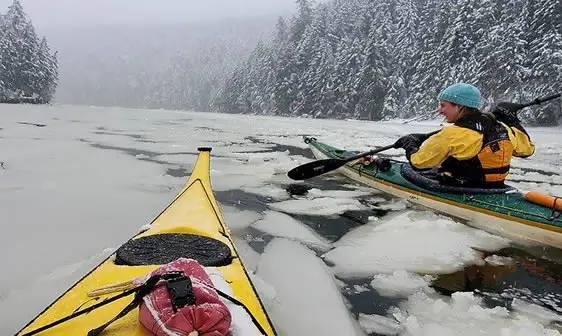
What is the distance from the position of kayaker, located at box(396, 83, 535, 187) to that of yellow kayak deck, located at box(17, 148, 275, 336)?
245 cm

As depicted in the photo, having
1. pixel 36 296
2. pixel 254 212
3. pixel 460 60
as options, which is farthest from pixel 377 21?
pixel 36 296

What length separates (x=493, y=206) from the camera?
4426 mm

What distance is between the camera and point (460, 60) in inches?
1251

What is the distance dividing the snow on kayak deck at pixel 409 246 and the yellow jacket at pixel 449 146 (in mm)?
718

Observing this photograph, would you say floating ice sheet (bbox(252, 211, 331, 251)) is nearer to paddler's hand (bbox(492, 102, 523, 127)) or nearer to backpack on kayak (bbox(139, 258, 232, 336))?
backpack on kayak (bbox(139, 258, 232, 336))

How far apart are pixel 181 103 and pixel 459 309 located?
120 m

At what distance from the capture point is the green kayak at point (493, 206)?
4004mm

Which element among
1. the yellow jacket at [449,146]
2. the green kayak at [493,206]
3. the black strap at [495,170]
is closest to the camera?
the green kayak at [493,206]

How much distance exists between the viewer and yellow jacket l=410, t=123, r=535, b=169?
4316mm

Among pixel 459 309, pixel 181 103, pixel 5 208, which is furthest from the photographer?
pixel 181 103

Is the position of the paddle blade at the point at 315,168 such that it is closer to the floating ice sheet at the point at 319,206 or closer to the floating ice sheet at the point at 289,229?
the floating ice sheet at the point at 319,206

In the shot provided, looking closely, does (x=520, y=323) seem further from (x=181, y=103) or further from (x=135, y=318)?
(x=181, y=103)

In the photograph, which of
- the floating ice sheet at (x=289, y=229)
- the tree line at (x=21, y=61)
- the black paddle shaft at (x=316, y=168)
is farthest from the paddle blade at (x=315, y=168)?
the tree line at (x=21, y=61)

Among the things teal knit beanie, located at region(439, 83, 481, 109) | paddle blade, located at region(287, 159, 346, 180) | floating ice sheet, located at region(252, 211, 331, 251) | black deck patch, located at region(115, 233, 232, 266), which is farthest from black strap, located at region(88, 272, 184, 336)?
paddle blade, located at region(287, 159, 346, 180)
